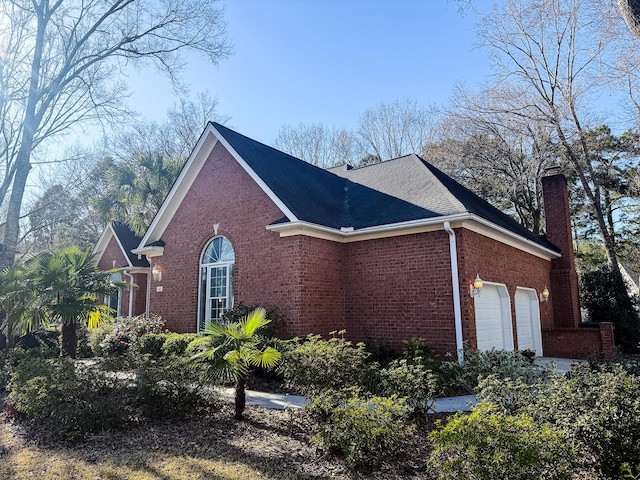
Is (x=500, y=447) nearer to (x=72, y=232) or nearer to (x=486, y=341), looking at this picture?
(x=486, y=341)

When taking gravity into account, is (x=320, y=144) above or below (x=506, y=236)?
above

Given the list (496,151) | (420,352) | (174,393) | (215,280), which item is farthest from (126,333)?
(496,151)

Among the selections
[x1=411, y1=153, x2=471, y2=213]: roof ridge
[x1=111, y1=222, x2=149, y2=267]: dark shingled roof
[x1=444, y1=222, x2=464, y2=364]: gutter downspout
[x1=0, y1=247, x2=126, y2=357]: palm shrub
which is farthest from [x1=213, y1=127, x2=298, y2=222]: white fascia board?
[x1=111, y1=222, x2=149, y2=267]: dark shingled roof

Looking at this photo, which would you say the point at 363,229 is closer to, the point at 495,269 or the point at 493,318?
the point at 495,269

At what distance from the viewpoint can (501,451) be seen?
3799 mm

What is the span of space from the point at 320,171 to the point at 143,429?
11458 millimetres

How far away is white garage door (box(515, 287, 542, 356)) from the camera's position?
14.0m

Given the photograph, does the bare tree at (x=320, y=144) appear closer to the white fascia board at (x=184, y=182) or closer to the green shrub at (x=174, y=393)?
the white fascia board at (x=184, y=182)

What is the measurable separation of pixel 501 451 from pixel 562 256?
16740mm

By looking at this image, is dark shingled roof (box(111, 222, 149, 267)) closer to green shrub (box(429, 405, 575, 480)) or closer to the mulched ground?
the mulched ground

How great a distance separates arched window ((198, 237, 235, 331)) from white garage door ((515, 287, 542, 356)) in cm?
928

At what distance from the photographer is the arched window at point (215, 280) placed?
41.7ft

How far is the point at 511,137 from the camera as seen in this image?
2328cm

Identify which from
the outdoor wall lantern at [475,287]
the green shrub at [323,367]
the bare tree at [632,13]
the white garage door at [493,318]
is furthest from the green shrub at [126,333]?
the bare tree at [632,13]
